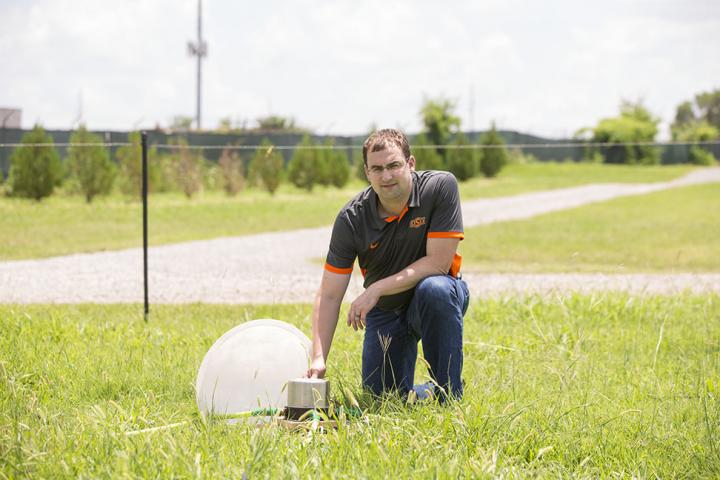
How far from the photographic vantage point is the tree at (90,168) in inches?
781

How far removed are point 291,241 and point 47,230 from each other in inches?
171

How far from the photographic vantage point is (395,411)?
3.55 metres

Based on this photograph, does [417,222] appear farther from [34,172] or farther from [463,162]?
[463,162]

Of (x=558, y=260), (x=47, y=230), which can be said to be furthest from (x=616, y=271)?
(x=47, y=230)

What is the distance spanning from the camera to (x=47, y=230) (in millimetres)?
14555

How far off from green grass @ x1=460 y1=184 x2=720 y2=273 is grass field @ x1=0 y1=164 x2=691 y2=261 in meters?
4.62

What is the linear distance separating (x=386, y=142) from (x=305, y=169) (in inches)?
823

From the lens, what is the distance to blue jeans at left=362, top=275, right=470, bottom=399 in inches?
146

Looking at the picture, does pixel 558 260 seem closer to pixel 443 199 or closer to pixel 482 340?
pixel 482 340

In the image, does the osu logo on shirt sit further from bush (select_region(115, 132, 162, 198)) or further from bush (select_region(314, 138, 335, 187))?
bush (select_region(314, 138, 335, 187))

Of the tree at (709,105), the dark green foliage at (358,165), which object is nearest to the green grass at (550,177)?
the dark green foliage at (358,165)

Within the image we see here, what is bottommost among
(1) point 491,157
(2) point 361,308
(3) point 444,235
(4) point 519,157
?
(2) point 361,308

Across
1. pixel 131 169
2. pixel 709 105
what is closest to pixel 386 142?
pixel 131 169

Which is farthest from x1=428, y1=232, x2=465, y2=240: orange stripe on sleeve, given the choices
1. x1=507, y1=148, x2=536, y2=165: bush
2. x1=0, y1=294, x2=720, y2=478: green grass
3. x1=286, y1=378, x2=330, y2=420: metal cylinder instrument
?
x1=507, y1=148, x2=536, y2=165: bush
